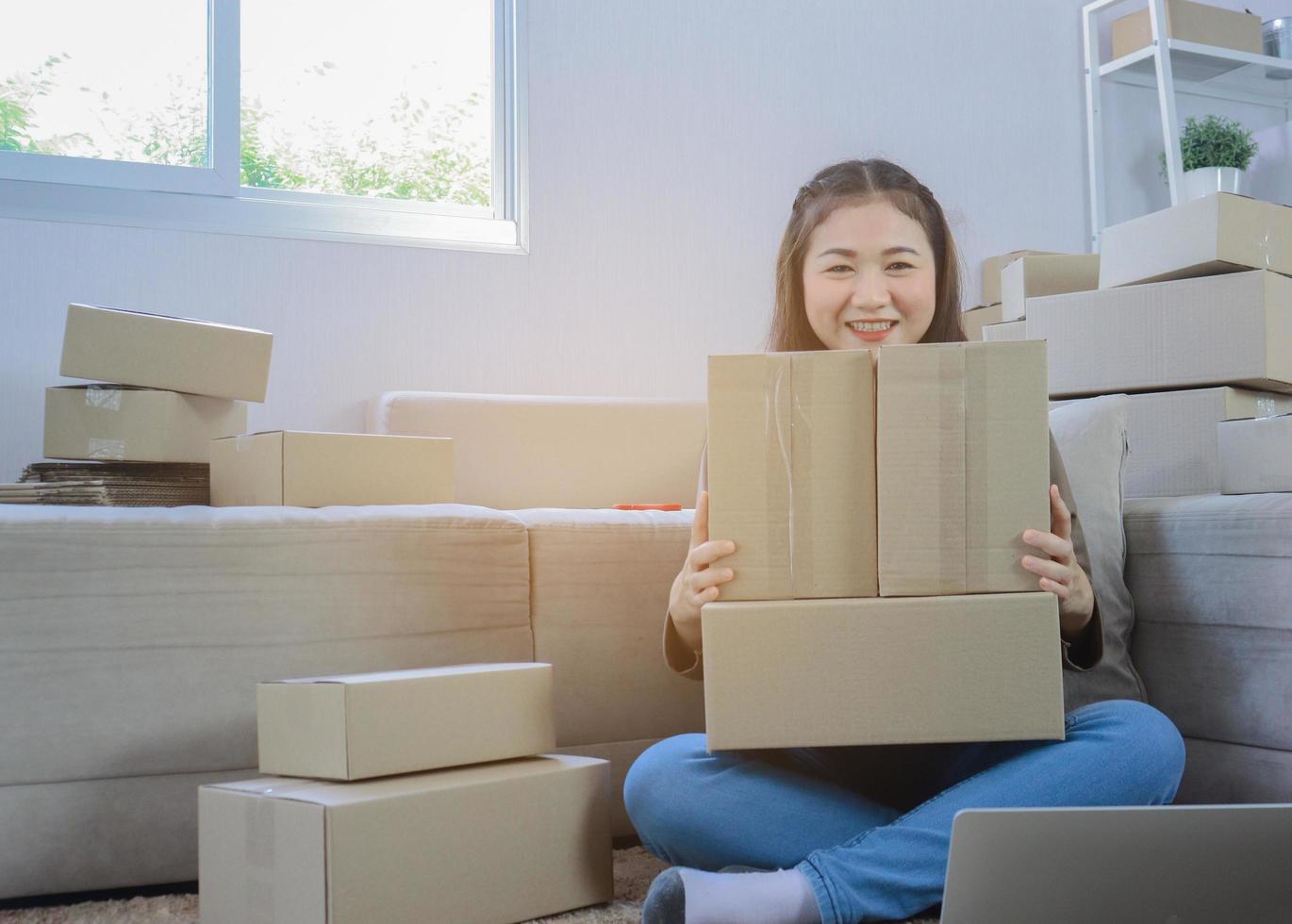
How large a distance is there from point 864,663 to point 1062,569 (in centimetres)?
19

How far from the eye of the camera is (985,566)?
3.26ft

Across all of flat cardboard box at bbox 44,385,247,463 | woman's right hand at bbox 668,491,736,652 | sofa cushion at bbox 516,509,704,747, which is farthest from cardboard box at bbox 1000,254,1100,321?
flat cardboard box at bbox 44,385,247,463

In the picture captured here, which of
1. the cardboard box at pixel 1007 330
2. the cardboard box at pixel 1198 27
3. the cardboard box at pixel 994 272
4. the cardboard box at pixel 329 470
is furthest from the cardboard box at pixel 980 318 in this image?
the cardboard box at pixel 329 470

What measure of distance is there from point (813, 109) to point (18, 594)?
7.21 feet

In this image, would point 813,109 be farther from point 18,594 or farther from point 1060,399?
point 18,594

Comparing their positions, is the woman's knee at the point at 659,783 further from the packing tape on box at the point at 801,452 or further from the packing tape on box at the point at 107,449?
the packing tape on box at the point at 107,449

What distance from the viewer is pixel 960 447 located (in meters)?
0.98

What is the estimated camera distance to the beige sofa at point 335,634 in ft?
4.07

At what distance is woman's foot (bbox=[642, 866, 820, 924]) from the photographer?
956 mm

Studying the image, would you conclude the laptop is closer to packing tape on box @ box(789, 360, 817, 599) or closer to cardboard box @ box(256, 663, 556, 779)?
packing tape on box @ box(789, 360, 817, 599)

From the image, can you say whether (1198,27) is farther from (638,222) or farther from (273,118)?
(273,118)

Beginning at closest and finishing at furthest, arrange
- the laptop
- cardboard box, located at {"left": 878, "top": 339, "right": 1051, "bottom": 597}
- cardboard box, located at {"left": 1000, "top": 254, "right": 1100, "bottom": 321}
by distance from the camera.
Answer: the laptop
cardboard box, located at {"left": 878, "top": 339, "right": 1051, "bottom": 597}
cardboard box, located at {"left": 1000, "top": 254, "right": 1100, "bottom": 321}

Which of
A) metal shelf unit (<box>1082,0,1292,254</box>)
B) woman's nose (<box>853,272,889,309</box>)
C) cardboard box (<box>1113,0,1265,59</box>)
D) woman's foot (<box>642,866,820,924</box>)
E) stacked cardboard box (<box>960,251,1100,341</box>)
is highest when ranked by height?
cardboard box (<box>1113,0,1265,59</box>)

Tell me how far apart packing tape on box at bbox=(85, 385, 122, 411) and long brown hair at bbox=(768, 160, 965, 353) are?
1012 mm
